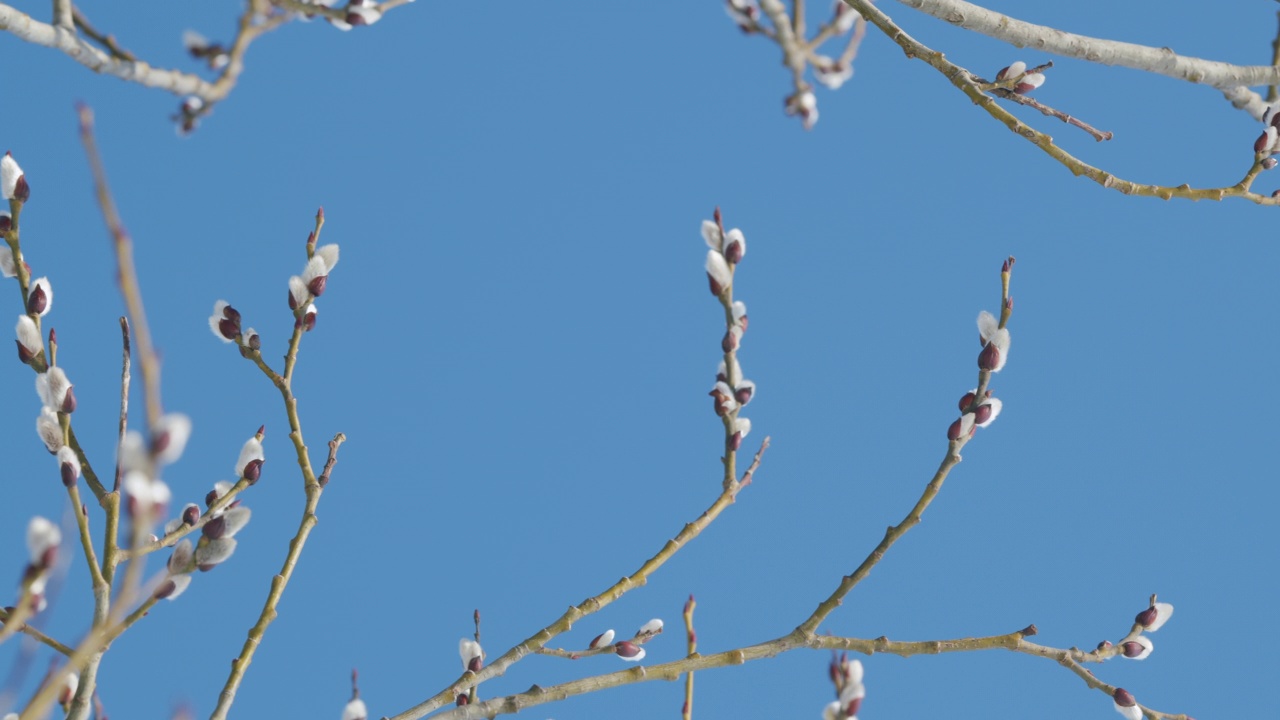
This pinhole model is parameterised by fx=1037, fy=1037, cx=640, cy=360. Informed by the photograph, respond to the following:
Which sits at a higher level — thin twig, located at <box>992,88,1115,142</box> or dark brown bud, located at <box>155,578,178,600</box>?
thin twig, located at <box>992,88,1115,142</box>

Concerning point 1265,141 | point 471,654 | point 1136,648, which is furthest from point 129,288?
point 1265,141

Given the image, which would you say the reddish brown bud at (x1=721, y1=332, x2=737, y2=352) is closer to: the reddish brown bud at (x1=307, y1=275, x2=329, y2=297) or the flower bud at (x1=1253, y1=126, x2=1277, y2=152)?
the reddish brown bud at (x1=307, y1=275, x2=329, y2=297)

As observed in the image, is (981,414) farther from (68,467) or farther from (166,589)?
(68,467)

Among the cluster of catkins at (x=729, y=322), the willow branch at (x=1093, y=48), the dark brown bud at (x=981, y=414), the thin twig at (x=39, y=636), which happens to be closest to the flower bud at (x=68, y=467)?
the thin twig at (x=39, y=636)

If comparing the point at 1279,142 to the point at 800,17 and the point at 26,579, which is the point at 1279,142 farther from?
the point at 26,579

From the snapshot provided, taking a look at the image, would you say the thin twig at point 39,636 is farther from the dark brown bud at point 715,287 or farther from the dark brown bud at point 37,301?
the dark brown bud at point 715,287

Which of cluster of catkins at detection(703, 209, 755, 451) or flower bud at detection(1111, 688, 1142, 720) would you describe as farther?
flower bud at detection(1111, 688, 1142, 720)

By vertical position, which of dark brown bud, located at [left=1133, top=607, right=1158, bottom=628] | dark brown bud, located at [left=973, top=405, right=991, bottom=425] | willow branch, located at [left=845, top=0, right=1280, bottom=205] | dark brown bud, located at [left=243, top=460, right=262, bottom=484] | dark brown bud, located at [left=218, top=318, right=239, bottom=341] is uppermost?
willow branch, located at [left=845, top=0, right=1280, bottom=205]

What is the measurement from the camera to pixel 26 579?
0.89 metres

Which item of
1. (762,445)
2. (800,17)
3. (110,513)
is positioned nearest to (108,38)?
(110,513)

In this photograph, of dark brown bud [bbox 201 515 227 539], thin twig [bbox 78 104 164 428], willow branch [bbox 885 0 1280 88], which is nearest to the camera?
thin twig [bbox 78 104 164 428]

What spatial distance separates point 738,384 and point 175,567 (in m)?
0.80

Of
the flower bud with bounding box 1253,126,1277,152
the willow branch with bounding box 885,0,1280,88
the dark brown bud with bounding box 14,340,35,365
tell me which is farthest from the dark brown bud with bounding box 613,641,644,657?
the flower bud with bounding box 1253,126,1277,152

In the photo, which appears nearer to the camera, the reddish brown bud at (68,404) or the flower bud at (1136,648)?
the reddish brown bud at (68,404)
